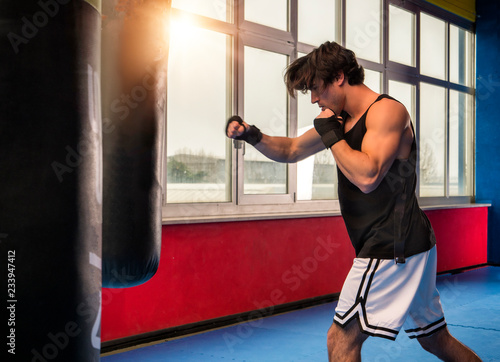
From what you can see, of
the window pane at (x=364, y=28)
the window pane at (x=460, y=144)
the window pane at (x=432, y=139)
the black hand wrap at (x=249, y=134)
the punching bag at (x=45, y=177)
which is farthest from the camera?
the window pane at (x=460, y=144)

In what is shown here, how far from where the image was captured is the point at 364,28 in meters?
5.36

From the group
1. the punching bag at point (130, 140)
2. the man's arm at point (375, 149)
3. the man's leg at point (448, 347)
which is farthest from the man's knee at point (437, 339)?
the punching bag at point (130, 140)

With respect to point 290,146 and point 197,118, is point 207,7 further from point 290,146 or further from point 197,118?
point 290,146

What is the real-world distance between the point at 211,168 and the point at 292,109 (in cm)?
97

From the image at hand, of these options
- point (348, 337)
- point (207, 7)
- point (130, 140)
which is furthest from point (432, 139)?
point (130, 140)

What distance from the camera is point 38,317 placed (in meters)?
0.96

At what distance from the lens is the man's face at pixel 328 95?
1.91 metres

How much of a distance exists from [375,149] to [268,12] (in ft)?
9.50

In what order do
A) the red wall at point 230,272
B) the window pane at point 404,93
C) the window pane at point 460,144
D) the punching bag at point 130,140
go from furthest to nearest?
1. the window pane at point 460,144
2. the window pane at point 404,93
3. the red wall at point 230,272
4. the punching bag at point 130,140

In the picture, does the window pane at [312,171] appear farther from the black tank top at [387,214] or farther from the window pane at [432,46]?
the black tank top at [387,214]

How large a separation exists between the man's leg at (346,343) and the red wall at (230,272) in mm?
1698

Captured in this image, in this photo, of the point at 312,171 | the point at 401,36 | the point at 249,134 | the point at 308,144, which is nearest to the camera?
the point at 249,134

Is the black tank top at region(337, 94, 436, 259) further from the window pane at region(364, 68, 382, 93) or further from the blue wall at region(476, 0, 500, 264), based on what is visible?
the blue wall at region(476, 0, 500, 264)

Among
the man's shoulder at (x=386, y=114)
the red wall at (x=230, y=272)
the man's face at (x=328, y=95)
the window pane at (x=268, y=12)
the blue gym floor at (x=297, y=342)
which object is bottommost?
the blue gym floor at (x=297, y=342)
